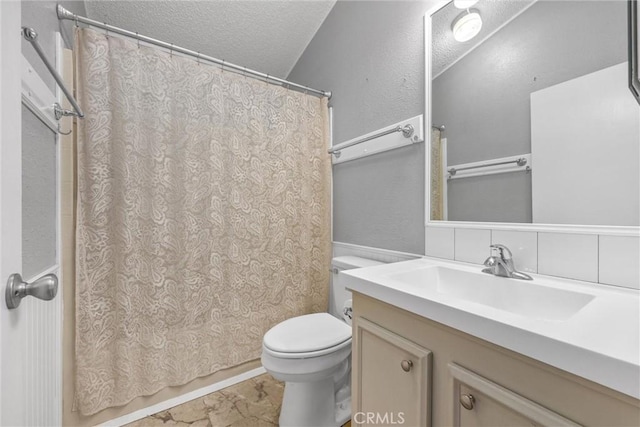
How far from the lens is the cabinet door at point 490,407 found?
48 cm

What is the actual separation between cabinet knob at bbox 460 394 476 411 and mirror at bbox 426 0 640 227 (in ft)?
2.14

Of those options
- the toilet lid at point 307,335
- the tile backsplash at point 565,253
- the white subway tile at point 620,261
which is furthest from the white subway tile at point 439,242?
the toilet lid at point 307,335

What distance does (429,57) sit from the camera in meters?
1.25

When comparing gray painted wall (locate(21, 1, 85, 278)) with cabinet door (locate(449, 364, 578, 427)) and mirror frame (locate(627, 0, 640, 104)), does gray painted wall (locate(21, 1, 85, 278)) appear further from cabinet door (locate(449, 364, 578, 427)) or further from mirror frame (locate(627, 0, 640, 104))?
mirror frame (locate(627, 0, 640, 104))

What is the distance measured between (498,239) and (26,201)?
1.59 metres

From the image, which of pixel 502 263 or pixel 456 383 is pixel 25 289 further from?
pixel 502 263

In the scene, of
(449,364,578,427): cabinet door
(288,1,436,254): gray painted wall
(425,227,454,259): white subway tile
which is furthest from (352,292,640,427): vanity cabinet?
(288,1,436,254): gray painted wall

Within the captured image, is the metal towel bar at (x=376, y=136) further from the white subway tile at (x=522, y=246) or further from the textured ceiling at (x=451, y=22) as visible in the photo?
the white subway tile at (x=522, y=246)

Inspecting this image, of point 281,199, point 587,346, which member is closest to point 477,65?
point 587,346

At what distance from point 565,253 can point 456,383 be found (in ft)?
1.91

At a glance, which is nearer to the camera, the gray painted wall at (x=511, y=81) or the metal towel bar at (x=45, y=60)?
the metal towel bar at (x=45, y=60)

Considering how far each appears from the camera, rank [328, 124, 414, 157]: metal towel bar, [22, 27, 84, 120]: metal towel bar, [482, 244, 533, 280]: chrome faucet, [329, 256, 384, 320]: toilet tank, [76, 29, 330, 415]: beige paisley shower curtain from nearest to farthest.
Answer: [22, 27, 84, 120]: metal towel bar < [482, 244, 533, 280]: chrome faucet < [76, 29, 330, 415]: beige paisley shower curtain < [328, 124, 414, 157]: metal towel bar < [329, 256, 384, 320]: toilet tank

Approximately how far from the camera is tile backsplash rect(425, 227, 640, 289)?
2.40 ft

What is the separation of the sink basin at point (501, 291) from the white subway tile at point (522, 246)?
11 centimetres
